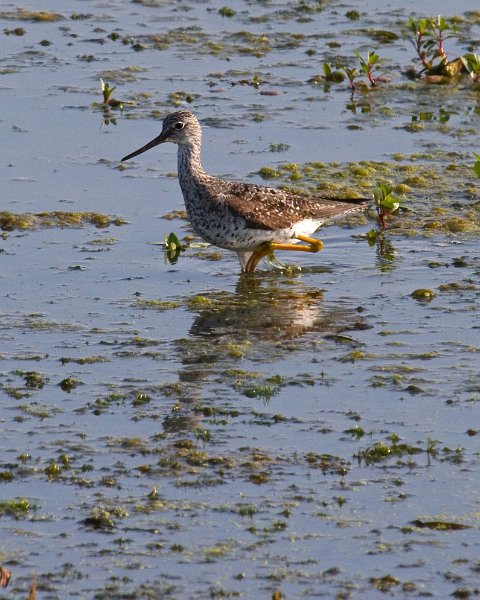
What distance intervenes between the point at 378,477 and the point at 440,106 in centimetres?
781

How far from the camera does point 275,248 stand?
34.3 ft

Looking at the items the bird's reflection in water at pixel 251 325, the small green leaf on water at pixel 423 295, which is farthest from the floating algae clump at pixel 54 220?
the small green leaf on water at pixel 423 295

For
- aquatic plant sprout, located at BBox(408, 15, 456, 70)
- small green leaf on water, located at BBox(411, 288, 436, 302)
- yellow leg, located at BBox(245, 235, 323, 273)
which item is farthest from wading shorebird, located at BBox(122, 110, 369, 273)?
aquatic plant sprout, located at BBox(408, 15, 456, 70)

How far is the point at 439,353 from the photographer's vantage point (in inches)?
336

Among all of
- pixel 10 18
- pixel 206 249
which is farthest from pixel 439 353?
pixel 10 18

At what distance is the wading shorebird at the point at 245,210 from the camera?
33.2 feet

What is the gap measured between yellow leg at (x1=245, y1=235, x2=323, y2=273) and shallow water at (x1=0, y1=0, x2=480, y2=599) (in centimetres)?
14

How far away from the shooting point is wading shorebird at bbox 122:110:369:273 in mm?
10133

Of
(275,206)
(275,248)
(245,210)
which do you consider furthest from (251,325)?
(275,206)

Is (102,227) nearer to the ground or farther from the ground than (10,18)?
nearer to the ground

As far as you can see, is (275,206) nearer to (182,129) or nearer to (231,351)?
(182,129)

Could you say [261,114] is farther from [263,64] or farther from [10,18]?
[10,18]

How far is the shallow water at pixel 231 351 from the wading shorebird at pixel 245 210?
0.25 meters

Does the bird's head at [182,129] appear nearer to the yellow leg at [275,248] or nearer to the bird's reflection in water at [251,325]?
the yellow leg at [275,248]
